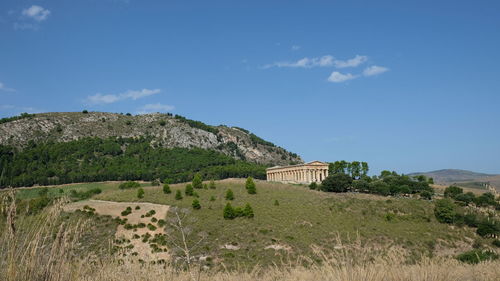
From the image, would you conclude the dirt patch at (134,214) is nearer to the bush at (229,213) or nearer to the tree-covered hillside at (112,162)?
the bush at (229,213)

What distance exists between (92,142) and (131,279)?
113904 mm

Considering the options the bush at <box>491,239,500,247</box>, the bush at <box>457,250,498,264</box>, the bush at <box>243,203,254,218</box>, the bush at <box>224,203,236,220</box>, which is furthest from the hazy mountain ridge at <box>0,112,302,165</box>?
the bush at <box>457,250,498,264</box>

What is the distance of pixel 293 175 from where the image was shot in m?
92.4

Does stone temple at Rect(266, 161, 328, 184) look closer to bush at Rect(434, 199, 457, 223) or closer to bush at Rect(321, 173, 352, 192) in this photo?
bush at Rect(321, 173, 352, 192)

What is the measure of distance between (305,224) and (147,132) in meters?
96.8

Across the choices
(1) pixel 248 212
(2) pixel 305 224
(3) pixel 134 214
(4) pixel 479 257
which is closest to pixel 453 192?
(2) pixel 305 224

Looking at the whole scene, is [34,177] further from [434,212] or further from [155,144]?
[434,212]

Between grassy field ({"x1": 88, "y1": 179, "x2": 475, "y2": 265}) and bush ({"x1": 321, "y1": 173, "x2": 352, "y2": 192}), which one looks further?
bush ({"x1": 321, "y1": 173, "x2": 352, "y2": 192})

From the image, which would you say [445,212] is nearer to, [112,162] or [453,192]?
[453,192]

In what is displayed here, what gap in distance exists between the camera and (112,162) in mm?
100312

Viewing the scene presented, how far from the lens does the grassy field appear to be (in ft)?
122

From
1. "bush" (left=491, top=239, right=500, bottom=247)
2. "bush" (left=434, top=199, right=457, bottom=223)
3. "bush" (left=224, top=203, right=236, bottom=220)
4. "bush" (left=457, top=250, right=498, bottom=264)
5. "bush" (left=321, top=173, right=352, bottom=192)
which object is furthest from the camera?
"bush" (left=321, top=173, right=352, bottom=192)

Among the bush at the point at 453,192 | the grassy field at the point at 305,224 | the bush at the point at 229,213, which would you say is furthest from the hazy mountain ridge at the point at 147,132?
the bush at the point at 453,192

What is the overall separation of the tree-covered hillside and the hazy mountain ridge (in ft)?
22.4
